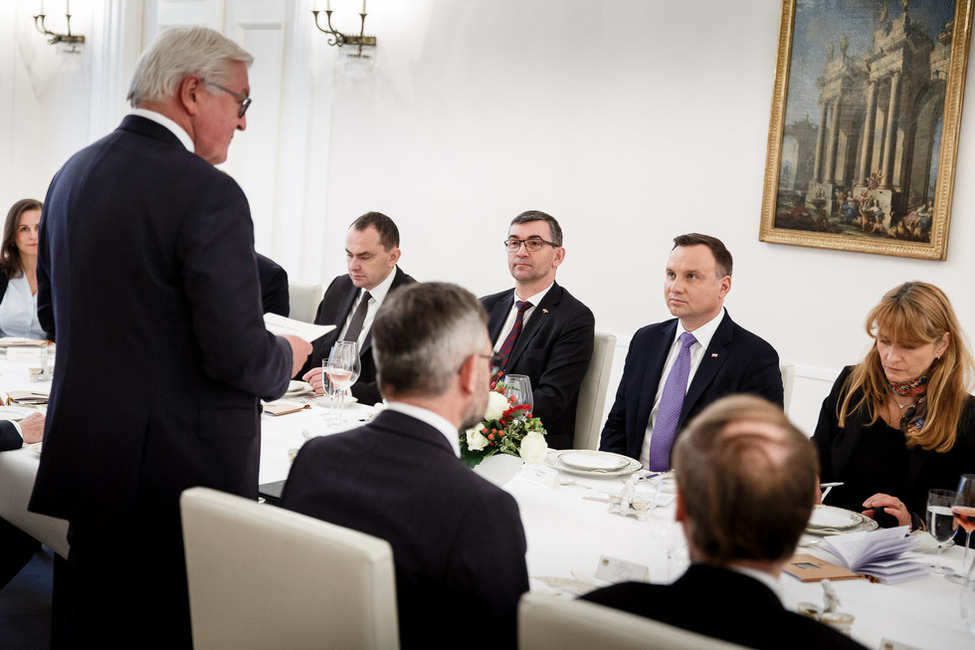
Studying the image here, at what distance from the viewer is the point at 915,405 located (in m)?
2.82

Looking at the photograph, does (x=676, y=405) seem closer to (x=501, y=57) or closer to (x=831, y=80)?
(x=831, y=80)

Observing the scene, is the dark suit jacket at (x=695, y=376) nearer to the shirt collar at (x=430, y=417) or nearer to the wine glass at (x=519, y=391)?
the wine glass at (x=519, y=391)

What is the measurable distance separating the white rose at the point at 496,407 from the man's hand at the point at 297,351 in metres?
0.47

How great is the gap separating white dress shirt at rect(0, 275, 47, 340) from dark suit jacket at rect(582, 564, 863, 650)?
13.5 ft

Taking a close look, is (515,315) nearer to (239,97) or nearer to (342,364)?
(342,364)

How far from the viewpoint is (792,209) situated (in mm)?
4465

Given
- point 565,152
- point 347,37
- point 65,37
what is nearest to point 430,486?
point 565,152

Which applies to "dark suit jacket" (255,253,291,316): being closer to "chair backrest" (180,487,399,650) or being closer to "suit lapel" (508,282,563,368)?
"suit lapel" (508,282,563,368)

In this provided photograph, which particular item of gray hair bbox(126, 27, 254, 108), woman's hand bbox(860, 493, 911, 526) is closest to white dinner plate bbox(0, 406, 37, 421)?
gray hair bbox(126, 27, 254, 108)

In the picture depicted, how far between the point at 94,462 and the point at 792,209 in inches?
138

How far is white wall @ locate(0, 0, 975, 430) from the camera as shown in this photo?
4.53m

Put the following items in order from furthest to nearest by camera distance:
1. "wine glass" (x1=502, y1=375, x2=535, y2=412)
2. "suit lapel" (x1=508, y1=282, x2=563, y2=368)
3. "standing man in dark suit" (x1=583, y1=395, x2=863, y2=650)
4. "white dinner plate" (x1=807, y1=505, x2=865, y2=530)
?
"suit lapel" (x1=508, y1=282, x2=563, y2=368) → "wine glass" (x1=502, y1=375, x2=535, y2=412) → "white dinner plate" (x1=807, y1=505, x2=865, y2=530) → "standing man in dark suit" (x1=583, y1=395, x2=863, y2=650)

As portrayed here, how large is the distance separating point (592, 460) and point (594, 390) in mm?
964

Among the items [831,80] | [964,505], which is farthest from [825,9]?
[964,505]
